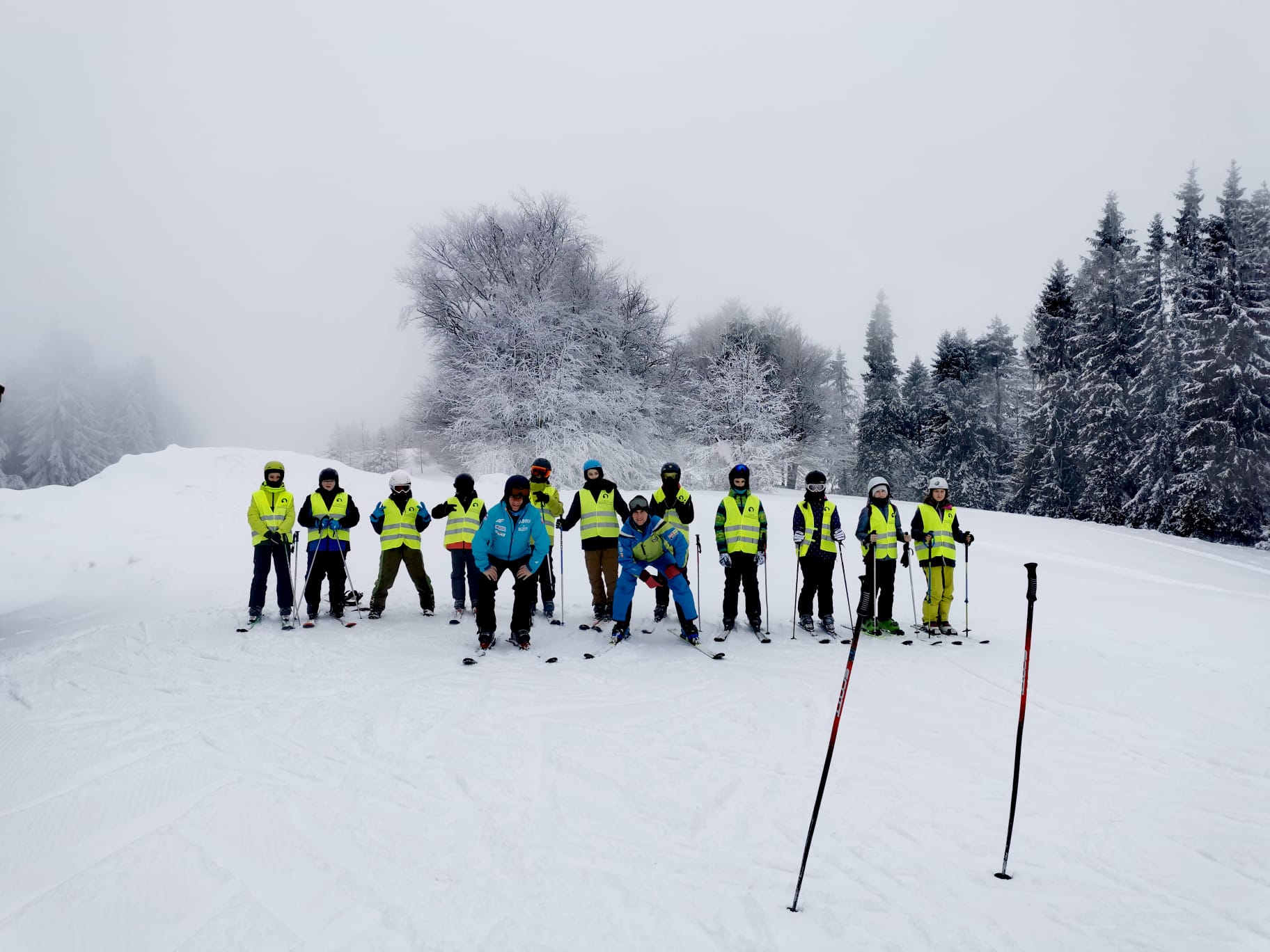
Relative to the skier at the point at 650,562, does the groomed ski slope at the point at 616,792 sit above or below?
below

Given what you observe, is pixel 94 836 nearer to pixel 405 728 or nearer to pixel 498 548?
pixel 405 728

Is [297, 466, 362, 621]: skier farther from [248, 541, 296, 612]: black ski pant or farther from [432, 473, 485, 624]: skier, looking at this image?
[432, 473, 485, 624]: skier

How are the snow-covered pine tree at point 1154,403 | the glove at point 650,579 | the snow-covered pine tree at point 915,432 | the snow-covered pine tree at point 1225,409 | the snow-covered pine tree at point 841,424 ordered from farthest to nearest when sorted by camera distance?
1. the snow-covered pine tree at point 841,424
2. the snow-covered pine tree at point 915,432
3. the snow-covered pine tree at point 1154,403
4. the snow-covered pine tree at point 1225,409
5. the glove at point 650,579

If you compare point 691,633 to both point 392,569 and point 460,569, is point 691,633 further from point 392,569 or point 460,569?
point 392,569

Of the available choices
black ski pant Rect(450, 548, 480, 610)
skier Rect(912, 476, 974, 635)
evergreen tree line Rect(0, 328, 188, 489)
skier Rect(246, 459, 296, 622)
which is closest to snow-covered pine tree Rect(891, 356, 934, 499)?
skier Rect(912, 476, 974, 635)

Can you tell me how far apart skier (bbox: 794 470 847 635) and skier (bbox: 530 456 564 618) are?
3.41 metres

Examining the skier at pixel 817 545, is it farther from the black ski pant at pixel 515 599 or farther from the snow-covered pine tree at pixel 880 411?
the snow-covered pine tree at pixel 880 411

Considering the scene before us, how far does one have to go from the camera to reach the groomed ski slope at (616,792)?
2.95 m

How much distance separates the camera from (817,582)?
905 cm

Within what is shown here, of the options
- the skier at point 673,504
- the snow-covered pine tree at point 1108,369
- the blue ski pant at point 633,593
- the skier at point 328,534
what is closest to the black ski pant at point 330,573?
the skier at point 328,534

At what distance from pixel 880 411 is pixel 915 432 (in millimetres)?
2423

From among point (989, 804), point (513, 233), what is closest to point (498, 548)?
point (989, 804)

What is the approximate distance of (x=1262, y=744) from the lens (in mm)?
5148

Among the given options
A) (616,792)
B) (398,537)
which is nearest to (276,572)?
(398,537)
